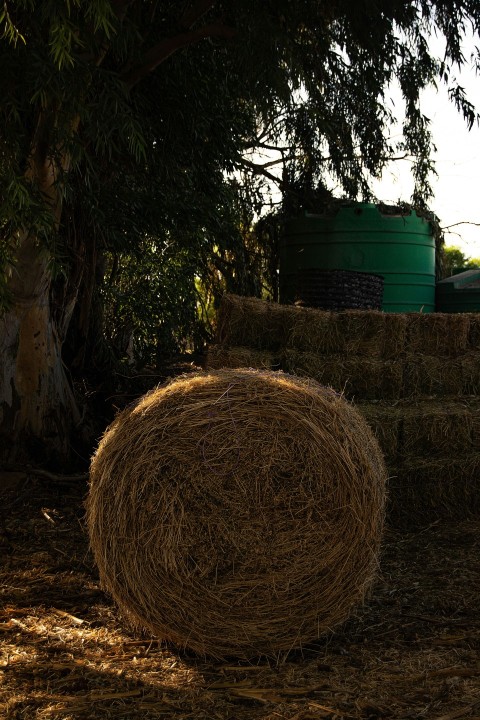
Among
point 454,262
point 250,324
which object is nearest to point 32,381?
point 250,324

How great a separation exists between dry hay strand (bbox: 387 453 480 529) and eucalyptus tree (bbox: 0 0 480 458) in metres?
2.63

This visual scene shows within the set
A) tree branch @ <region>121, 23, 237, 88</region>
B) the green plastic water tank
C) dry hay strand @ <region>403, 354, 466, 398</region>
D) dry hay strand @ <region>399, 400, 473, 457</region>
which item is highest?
tree branch @ <region>121, 23, 237, 88</region>

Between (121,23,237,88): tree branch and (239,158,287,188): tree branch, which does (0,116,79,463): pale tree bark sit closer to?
(121,23,237,88): tree branch

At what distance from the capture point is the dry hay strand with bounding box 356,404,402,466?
6773 mm

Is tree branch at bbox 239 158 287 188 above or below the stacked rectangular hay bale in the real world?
above

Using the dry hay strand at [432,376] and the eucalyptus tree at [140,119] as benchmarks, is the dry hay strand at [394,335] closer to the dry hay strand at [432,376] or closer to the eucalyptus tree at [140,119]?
the dry hay strand at [432,376]

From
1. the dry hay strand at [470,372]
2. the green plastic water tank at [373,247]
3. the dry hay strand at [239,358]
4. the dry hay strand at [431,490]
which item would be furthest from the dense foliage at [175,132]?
the dry hay strand at [431,490]

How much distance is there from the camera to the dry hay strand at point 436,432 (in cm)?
688

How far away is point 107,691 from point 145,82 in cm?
606

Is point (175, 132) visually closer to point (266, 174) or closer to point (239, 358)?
point (239, 358)

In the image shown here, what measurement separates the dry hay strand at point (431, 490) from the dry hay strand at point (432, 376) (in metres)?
0.67

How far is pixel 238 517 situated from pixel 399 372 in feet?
11.6

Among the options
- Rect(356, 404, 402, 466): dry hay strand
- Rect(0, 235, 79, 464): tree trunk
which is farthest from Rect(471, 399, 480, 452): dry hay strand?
Rect(0, 235, 79, 464): tree trunk

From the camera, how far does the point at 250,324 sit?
7047 mm
